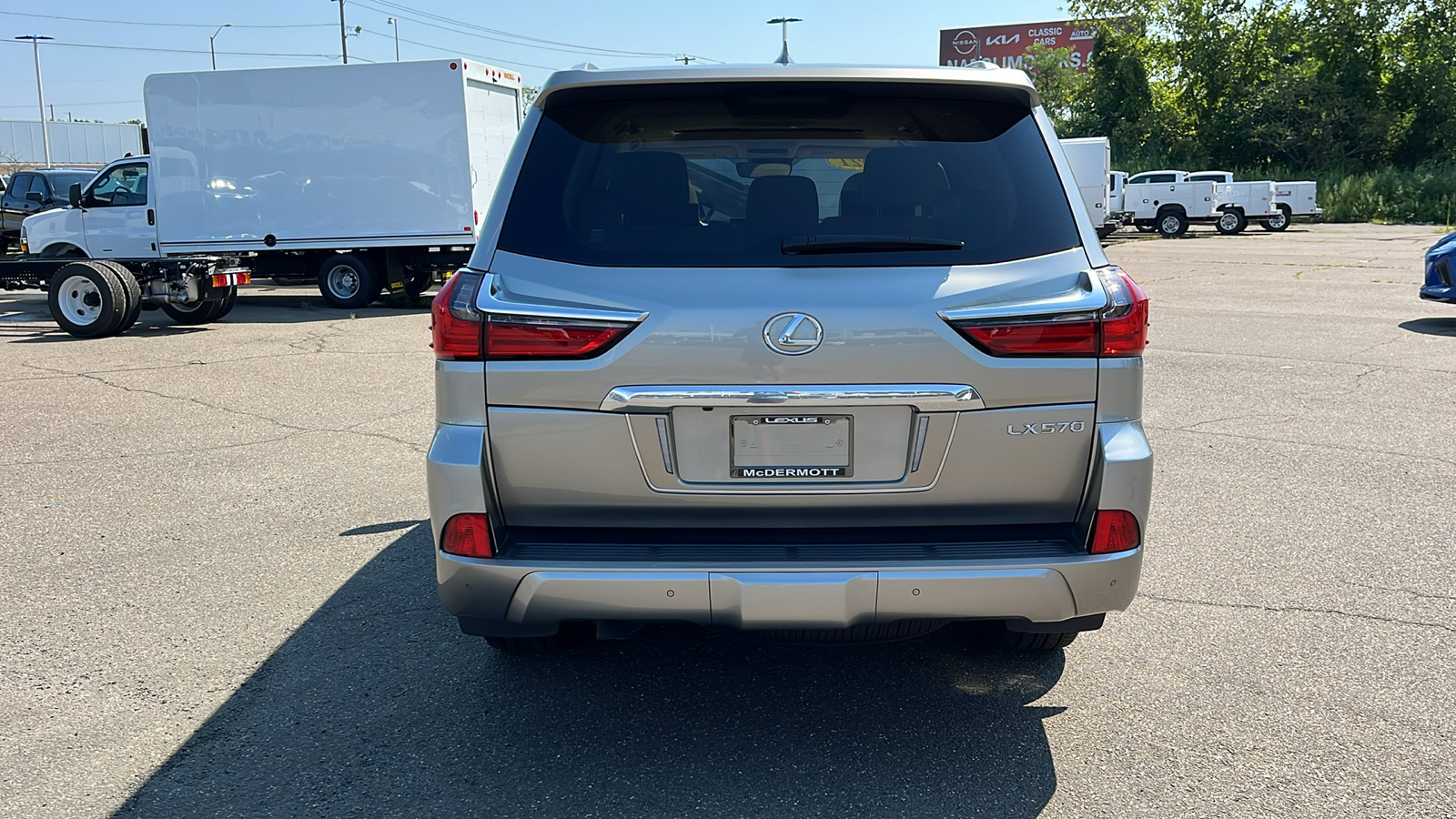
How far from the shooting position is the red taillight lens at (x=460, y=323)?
299cm

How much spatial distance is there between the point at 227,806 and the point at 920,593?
74.8 inches

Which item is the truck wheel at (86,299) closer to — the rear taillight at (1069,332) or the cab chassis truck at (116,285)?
the cab chassis truck at (116,285)

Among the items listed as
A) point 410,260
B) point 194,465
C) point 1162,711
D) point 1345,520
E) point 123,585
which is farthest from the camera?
point 410,260

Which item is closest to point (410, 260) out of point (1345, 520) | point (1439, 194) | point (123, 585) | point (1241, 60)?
point (123, 585)

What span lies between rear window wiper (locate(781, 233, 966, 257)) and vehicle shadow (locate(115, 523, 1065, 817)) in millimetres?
1429

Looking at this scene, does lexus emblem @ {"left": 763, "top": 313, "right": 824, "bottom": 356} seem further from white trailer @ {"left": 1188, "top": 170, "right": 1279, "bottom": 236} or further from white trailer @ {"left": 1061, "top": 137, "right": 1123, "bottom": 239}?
white trailer @ {"left": 1188, "top": 170, "right": 1279, "bottom": 236}

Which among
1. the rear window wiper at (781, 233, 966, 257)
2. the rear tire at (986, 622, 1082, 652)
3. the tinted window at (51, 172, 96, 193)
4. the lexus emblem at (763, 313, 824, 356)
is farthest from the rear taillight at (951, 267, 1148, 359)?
the tinted window at (51, 172, 96, 193)

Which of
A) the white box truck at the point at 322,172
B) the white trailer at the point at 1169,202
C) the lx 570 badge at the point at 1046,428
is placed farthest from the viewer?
the white trailer at the point at 1169,202

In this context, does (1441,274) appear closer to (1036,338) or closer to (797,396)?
(1036,338)

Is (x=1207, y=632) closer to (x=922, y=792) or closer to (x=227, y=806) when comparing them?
(x=922, y=792)

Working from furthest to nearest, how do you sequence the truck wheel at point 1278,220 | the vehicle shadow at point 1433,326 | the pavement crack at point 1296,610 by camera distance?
the truck wheel at point 1278,220, the vehicle shadow at point 1433,326, the pavement crack at point 1296,610

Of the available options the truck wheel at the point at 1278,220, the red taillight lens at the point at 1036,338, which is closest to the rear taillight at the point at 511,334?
the red taillight lens at the point at 1036,338

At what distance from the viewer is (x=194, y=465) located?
6.94 m

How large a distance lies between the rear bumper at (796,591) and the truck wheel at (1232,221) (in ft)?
125
